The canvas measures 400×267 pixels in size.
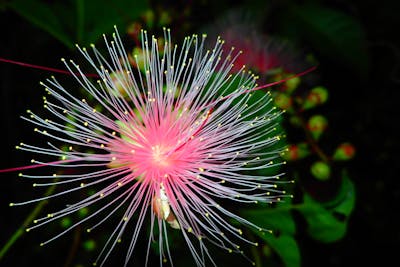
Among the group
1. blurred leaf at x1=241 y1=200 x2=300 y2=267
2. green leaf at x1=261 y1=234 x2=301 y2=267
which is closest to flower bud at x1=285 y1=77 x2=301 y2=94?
blurred leaf at x1=241 y1=200 x2=300 y2=267

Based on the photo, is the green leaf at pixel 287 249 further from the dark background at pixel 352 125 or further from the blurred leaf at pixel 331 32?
the blurred leaf at pixel 331 32

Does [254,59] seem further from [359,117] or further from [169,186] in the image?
[169,186]

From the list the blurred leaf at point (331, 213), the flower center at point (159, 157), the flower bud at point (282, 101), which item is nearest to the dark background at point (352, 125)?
the blurred leaf at point (331, 213)

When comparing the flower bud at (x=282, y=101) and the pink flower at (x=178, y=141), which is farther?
the flower bud at (x=282, y=101)

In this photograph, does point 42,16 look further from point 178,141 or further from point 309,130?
point 309,130

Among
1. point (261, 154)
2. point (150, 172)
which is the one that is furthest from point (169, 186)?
point (261, 154)

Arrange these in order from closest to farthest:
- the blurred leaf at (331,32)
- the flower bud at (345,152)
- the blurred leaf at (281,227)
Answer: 1. the blurred leaf at (281,227)
2. the flower bud at (345,152)
3. the blurred leaf at (331,32)
